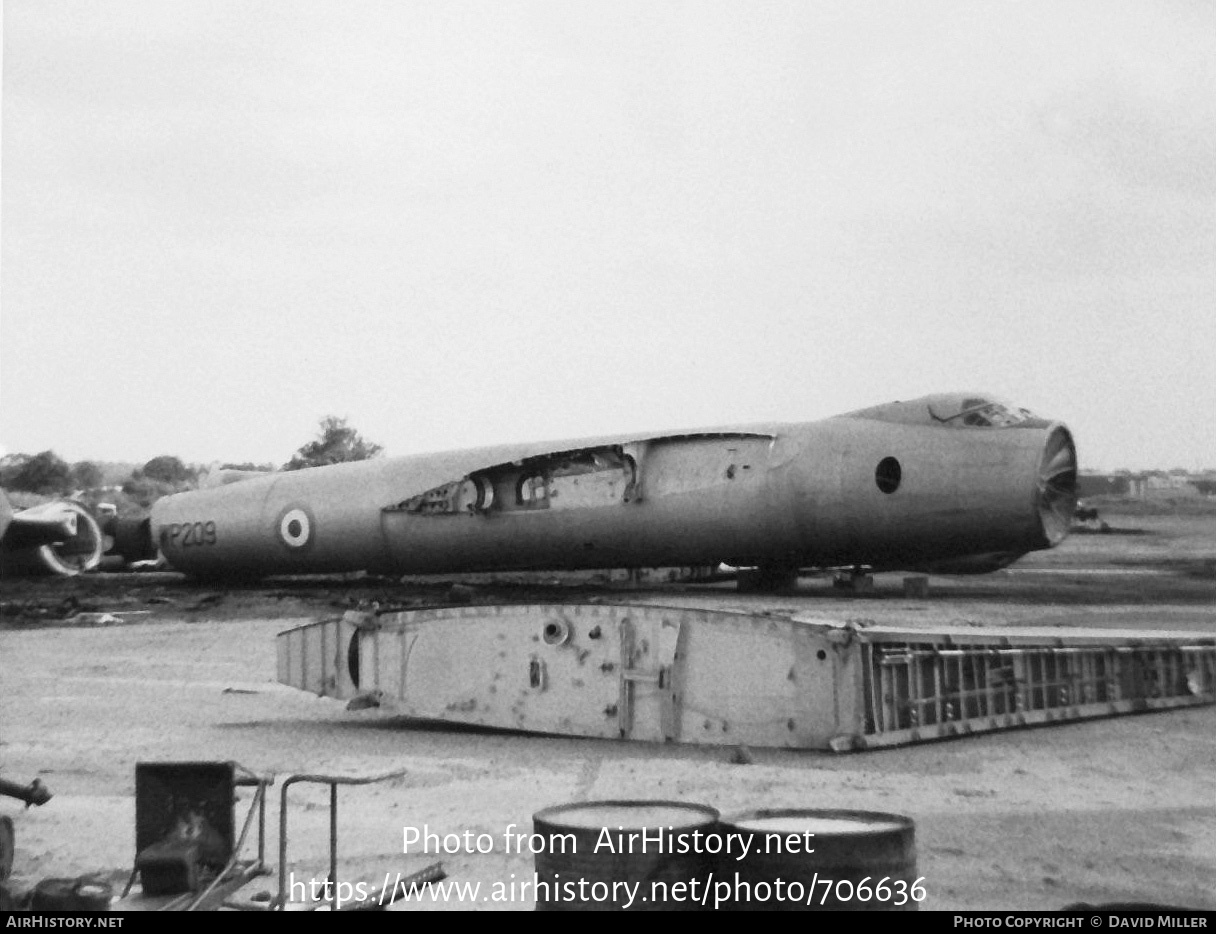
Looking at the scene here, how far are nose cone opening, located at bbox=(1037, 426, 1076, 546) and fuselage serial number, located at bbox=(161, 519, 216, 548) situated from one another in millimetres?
11170

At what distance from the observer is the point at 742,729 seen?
8.07m

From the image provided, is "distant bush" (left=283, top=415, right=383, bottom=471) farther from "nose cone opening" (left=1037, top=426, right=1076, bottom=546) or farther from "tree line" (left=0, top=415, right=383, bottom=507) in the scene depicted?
"nose cone opening" (left=1037, top=426, right=1076, bottom=546)

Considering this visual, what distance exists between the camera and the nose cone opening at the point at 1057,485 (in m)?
14.1

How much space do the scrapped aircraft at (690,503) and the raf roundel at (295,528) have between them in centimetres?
2

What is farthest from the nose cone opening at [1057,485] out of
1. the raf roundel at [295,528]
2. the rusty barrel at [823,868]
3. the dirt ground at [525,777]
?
the rusty barrel at [823,868]

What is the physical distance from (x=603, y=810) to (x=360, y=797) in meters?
2.70

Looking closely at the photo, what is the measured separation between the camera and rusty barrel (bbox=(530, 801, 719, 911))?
4.17m

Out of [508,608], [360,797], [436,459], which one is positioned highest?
[436,459]

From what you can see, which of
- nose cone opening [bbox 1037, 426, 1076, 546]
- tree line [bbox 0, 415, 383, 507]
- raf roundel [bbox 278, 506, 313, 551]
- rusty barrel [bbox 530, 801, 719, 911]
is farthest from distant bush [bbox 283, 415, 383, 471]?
rusty barrel [bbox 530, 801, 719, 911]

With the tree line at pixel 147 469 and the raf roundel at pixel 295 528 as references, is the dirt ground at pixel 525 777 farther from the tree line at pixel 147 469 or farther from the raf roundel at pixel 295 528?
the tree line at pixel 147 469

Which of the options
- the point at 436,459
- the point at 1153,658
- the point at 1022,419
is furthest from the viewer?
the point at 436,459

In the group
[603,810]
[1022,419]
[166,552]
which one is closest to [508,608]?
[603,810]

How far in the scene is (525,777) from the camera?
24.3 feet
